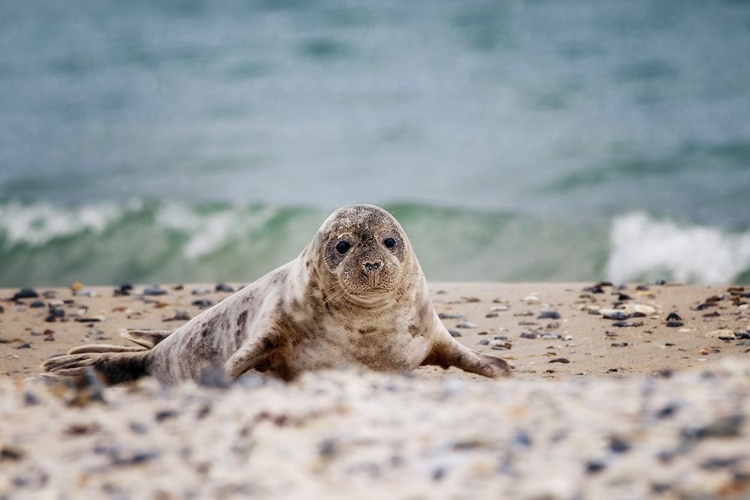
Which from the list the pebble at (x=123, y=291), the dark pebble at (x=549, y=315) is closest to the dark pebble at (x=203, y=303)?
the pebble at (x=123, y=291)

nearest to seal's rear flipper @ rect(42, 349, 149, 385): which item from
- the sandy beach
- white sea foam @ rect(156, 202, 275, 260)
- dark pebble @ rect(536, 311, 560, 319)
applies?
the sandy beach

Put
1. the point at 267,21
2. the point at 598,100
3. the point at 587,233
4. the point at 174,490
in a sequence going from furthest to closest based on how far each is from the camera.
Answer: the point at 267,21 < the point at 598,100 < the point at 587,233 < the point at 174,490

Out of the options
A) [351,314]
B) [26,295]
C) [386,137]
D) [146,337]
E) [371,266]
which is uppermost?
[386,137]

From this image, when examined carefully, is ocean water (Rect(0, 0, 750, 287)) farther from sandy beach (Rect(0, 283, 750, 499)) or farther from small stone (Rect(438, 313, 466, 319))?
sandy beach (Rect(0, 283, 750, 499))

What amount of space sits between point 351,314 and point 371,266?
34 cm

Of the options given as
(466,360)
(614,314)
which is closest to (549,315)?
(614,314)

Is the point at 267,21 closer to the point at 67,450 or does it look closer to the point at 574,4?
the point at 574,4

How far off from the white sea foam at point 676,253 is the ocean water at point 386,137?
26 mm

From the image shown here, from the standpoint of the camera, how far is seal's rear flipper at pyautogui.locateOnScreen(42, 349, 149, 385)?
5.80m

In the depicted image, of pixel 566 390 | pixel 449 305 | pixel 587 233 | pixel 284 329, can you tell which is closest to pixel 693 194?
pixel 587 233

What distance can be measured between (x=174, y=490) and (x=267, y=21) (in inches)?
760

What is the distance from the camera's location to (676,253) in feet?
40.4

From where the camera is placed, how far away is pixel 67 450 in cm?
304

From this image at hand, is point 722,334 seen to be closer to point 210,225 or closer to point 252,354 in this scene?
point 252,354
